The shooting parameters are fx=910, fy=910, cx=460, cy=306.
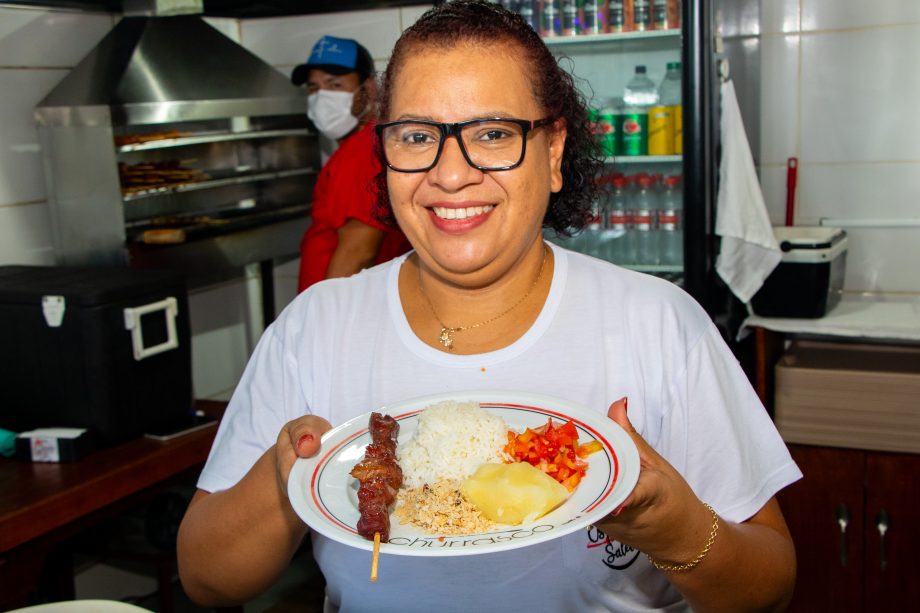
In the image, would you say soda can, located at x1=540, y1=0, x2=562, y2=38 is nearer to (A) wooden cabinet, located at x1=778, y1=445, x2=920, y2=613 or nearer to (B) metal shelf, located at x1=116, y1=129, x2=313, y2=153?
(B) metal shelf, located at x1=116, y1=129, x2=313, y2=153

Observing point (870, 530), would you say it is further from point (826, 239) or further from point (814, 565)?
point (826, 239)

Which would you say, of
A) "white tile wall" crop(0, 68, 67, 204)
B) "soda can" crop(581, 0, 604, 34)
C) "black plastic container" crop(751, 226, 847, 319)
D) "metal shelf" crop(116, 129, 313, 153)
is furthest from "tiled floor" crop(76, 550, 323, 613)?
"soda can" crop(581, 0, 604, 34)

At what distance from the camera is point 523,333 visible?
60.5 inches

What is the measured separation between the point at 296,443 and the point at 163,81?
2.28m

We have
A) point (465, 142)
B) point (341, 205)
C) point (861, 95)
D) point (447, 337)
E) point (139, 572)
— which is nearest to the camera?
point (465, 142)

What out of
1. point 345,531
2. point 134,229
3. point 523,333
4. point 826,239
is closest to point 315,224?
point 134,229

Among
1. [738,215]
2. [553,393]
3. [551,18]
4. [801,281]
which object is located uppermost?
[551,18]

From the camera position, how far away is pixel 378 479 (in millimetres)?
1167

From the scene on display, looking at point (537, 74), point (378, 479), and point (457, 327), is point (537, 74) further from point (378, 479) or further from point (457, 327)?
point (378, 479)

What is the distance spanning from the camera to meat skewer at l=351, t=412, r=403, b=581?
41.8 inches

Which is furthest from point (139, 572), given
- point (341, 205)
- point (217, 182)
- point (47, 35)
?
point (47, 35)

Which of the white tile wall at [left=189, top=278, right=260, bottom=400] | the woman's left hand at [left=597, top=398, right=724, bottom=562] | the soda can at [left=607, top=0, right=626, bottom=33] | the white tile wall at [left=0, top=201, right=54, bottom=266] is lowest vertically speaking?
the white tile wall at [left=189, top=278, right=260, bottom=400]

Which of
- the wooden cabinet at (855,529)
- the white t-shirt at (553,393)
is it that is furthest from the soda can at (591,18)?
the white t-shirt at (553,393)

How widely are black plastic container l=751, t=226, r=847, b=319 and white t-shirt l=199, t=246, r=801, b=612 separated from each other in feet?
5.43
